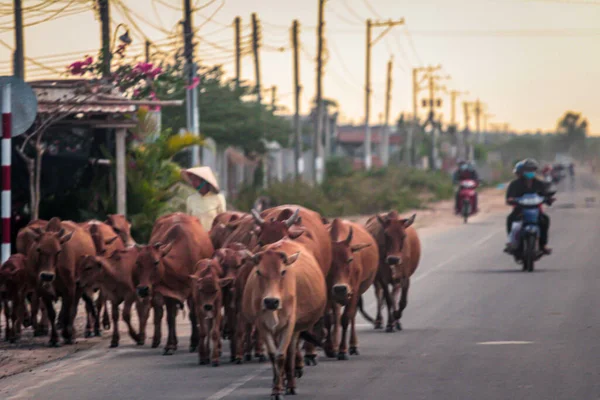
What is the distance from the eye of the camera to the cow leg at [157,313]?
14.2 metres

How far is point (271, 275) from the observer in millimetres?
10500

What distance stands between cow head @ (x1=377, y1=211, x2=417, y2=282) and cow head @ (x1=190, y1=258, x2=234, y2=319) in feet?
9.83

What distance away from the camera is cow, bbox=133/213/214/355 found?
13.9 m

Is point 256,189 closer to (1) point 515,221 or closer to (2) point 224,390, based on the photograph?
(1) point 515,221

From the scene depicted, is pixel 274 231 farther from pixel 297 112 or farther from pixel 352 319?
pixel 297 112

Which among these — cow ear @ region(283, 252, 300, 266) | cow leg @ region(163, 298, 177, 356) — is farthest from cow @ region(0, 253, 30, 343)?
cow ear @ region(283, 252, 300, 266)

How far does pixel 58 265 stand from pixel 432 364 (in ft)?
16.3

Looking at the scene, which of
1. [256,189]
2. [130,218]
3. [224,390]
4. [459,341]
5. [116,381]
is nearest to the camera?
[224,390]

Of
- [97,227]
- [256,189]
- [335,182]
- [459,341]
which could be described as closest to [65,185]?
[97,227]

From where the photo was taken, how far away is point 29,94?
15516mm

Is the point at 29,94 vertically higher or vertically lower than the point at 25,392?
higher

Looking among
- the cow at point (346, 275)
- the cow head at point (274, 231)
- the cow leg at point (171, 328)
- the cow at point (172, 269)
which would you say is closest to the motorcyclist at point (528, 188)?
the cow at point (346, 275)

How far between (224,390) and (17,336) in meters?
4.74

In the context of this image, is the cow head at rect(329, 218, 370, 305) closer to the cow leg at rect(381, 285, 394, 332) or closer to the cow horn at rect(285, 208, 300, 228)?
the cow horn at rect(285, 208, 300, 228)
